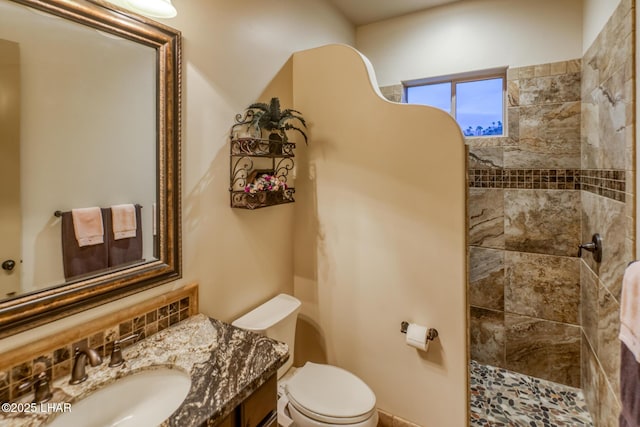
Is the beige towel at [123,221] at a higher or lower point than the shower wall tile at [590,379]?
higher

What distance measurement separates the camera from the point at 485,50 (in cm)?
246

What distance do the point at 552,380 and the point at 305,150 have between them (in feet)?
8.20

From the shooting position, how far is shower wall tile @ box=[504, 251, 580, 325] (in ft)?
7.50

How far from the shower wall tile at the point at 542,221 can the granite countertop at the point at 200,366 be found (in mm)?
2076

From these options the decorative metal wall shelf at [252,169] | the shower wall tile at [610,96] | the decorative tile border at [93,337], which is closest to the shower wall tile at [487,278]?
the shower wall tile at [610,96]

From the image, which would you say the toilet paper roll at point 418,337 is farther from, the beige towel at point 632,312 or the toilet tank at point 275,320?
the beige towel at point 632,312

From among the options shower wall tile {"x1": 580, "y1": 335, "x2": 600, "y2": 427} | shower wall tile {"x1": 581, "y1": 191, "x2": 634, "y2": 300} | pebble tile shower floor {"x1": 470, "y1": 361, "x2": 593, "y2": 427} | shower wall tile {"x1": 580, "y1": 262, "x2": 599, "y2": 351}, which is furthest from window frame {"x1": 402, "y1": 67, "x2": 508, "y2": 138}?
pebble tile shower floor {"x1": 470, "y1": 361, "x2": 593, "y2": 427}

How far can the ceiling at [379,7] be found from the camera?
2527 mm

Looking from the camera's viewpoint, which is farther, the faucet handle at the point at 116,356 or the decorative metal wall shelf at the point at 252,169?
the decorative metal wall shelf at the point at 252,169

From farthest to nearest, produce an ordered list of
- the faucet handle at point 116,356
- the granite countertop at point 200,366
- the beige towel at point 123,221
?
1. the beige towel at point 123,221
2. the faucet handle at point 116,356
3. the granite countertop at point 200,366

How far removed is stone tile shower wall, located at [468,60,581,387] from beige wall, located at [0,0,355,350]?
64.9 inches

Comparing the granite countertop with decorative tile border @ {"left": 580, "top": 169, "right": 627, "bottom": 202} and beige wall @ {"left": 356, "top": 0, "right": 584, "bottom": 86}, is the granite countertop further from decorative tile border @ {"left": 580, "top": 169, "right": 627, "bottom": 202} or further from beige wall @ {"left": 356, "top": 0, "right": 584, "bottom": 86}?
beige wall @ {"left": 356, "top": 0, "right": 584, "bottom": 86}

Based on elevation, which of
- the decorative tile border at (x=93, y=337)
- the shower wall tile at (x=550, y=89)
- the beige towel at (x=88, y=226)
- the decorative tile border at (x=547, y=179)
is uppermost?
the shower wall tile at (x=550, y=89)

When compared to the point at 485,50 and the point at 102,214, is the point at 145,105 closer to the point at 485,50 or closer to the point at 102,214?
the point at 102,214
